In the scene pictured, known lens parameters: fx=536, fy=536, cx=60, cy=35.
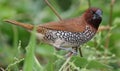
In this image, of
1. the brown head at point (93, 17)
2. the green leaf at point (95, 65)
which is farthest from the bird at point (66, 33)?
the green leaf at point (95, 65)

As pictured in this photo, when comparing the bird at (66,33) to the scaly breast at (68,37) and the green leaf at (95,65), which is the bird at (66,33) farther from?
the green leaf at (95,65)

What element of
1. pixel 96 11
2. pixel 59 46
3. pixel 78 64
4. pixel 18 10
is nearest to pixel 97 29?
pixel 96 11

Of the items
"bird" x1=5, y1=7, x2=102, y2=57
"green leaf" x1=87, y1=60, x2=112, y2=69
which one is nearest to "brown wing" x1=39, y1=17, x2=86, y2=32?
"bird" x1=5, y1=7, x2=102, y2=57

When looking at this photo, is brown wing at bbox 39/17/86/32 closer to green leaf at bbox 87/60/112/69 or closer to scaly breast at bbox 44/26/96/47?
scaly breast at bbox 44/26/96/47

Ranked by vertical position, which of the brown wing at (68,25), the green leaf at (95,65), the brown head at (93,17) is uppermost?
the brown head at (93,17)

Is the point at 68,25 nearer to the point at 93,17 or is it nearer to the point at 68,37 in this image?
the point at 68,37

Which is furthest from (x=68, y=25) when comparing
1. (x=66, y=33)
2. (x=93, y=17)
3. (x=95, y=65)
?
(x=95, y=65)
